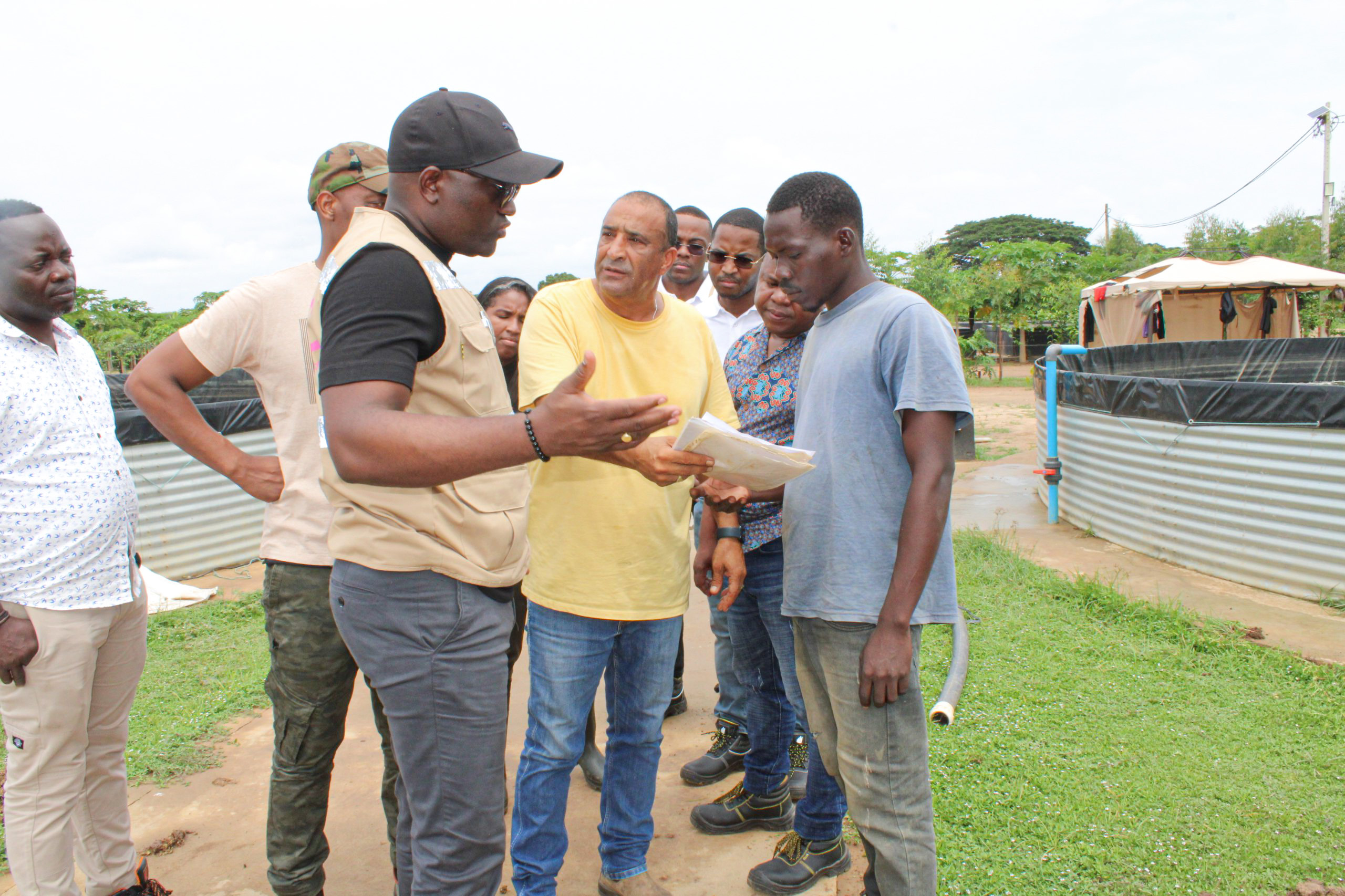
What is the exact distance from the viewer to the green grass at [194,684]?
3.58m

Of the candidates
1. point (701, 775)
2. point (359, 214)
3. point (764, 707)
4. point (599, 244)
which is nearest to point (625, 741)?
point (764, 707)

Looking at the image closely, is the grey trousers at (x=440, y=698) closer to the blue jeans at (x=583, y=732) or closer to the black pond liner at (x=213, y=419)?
the blue jeans at (x=583, y=732)

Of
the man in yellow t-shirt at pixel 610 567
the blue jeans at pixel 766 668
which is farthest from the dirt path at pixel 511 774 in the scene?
the man in yellow t-shirt at pixel 610 567

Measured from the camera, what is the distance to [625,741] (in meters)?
2.55

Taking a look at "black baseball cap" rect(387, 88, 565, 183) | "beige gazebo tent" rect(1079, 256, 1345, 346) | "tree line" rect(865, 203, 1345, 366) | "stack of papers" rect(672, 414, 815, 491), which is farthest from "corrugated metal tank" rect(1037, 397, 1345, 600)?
"tree line" rect(865, 203, 1345, 366)

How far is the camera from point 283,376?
2.43 meters

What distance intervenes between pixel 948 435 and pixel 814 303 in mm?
506

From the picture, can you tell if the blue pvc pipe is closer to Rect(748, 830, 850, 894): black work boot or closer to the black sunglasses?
Rect(748, 830, 850, 894): black work boot

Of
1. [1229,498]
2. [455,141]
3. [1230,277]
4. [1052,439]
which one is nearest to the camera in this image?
[455,141]

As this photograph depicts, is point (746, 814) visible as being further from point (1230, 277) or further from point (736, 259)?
point (1230, 277)

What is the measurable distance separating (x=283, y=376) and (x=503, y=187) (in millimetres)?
1102

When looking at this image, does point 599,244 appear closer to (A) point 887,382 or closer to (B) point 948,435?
(A) point 887,382

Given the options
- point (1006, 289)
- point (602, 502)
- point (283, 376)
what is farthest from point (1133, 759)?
point (1006, 289)

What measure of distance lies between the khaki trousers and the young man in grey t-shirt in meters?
1.93
